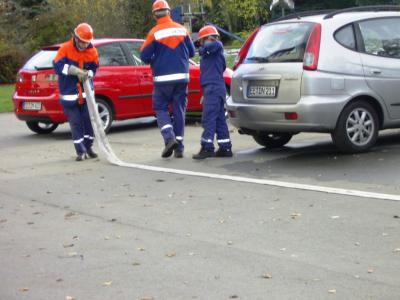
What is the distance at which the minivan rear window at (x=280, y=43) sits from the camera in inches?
392

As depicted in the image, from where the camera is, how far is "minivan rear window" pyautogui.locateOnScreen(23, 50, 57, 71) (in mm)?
13883

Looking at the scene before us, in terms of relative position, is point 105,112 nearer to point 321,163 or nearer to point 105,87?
point 105,87

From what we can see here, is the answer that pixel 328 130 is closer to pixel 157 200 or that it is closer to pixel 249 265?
pixel 157 200

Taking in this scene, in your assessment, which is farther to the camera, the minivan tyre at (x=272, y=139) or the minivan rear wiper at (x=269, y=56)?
the minivan tyre at (x=272, y=139)

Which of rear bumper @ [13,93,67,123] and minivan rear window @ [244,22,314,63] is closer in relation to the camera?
minivan rear window @ [244,22,314,63]

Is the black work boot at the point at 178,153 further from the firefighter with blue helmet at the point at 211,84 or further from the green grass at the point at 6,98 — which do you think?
the green grass at the point at 6,98

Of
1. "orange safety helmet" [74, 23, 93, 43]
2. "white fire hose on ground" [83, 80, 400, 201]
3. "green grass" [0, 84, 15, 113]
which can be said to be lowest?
"green grass" [0, 84, 15, 113]

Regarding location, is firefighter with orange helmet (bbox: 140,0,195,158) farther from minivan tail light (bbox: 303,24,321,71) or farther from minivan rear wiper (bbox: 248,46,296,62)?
minivan tail light (bbox: 303,24,321,71)

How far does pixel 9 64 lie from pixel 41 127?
19.1 metres

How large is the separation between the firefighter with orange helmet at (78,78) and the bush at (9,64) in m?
22.6

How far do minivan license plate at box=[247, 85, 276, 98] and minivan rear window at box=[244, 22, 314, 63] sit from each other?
1.12 feet

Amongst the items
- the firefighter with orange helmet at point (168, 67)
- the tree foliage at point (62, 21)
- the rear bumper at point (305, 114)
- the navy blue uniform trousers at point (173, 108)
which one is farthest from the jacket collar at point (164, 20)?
the tree foliage at point (62, 21)

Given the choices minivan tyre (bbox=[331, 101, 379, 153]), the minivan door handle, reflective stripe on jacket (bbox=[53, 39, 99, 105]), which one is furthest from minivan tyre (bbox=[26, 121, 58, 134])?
the minivan door handle

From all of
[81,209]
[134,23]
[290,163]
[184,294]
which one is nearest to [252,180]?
[290,163]
